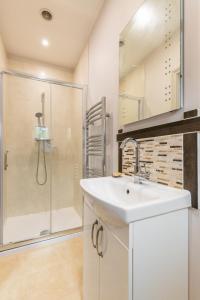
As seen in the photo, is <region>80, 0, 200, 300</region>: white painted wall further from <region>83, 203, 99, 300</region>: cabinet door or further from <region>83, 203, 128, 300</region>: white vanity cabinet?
<region>83, 203, 99, 300</region>: cabinet door

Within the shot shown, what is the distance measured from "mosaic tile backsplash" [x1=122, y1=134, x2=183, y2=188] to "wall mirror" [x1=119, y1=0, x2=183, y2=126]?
0.18 m

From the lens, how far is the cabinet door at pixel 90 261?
2.76ft

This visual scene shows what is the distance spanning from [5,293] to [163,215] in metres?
1.36

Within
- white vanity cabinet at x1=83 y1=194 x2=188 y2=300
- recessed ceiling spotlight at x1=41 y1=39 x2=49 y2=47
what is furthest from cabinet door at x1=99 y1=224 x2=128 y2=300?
recessed ceiling spotlight at x1=41 y1=39 x2=49 y2=47

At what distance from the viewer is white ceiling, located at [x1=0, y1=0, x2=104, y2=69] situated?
1.65 m

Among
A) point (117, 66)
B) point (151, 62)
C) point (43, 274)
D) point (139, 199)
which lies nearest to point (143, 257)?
point (139, 199)

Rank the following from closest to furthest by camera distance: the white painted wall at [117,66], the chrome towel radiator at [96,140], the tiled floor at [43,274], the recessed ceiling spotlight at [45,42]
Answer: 1. the white painted wall at [117,66]
2. the tiled floor at [43,274]
3. the chrome towel radiator at [96,140]
4. the recessed ceiling spotlight at [45,42]

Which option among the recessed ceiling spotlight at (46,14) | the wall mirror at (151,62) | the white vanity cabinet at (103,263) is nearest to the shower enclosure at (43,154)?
the recessed ceiling spotlight at (46,14)

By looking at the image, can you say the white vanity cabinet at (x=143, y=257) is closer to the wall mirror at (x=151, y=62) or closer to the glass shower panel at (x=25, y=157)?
the wall mirror at (x=151, y=62)

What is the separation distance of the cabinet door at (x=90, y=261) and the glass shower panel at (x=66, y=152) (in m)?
1.43

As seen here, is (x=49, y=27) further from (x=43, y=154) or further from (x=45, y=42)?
(x=43, y=154)

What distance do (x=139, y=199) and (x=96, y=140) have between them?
0.96 m

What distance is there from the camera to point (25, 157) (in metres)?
2.38

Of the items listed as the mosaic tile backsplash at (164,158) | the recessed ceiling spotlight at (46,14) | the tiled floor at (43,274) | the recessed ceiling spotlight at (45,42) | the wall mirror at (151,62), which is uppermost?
the recessed ceiling spotlight at (46,14)
